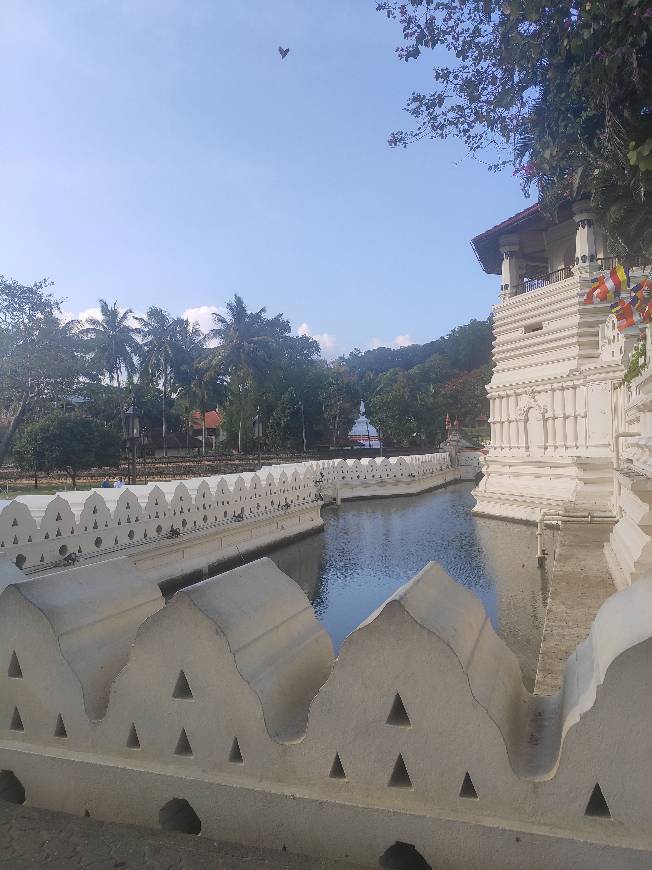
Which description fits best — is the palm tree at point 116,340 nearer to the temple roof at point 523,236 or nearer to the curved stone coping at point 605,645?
the temple roof at point 523,236

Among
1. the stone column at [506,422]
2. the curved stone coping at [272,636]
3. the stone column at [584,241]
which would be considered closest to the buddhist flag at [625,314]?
the stone column at [584,241]

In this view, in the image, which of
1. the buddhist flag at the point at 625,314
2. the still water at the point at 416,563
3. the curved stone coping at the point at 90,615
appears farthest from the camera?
the buddhist flag at the point at 625,314

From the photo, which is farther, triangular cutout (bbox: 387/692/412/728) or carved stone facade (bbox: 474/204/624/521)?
carved stone facade (bbox: 474/204/624/521)

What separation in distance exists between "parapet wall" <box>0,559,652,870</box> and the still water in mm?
4911

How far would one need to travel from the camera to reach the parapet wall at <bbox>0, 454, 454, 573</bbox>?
28.5 feet

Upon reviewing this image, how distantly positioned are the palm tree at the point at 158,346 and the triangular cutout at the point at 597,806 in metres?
52.1

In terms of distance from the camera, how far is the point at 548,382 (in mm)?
21203

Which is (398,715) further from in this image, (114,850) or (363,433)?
(363,433)

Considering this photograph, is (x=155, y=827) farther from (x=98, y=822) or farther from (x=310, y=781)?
(x=310, y=781)

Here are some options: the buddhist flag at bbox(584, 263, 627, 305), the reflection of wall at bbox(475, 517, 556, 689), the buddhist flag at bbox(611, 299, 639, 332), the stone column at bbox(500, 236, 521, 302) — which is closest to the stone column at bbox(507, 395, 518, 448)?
the reflection of wall at bbox(475, 517, 556, 689)

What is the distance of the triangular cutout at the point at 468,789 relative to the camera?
1.77m

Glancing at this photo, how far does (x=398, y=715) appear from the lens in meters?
1.88

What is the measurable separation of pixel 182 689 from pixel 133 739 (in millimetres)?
250

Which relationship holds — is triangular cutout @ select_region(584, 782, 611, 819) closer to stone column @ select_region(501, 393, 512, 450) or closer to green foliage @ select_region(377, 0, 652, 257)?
green foliage @ select_region(377, 0, 652, 257)
